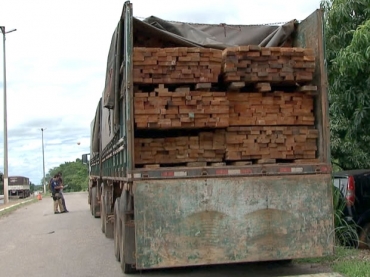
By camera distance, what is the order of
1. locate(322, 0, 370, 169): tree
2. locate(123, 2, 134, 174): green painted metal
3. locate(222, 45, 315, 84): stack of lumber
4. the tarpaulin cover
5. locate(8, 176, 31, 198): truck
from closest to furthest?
locate(123, 2, 134, 174): green painted metal, locate(222, 45, 315, 84): stack of lumber, the tarpaulin cover, locate(322, 0, 370, 169): tree, locate(8, 176, 31, 198): truck

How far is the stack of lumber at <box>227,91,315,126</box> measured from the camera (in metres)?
6.80

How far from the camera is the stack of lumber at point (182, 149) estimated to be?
6688mm

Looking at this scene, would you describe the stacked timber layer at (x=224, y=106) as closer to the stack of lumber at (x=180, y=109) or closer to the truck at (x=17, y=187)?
the stack of lumber at (x=180, y=109)

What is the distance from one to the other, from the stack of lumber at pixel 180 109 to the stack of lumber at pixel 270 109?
0.23 m

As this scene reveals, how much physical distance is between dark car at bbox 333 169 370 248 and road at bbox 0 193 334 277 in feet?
5.36

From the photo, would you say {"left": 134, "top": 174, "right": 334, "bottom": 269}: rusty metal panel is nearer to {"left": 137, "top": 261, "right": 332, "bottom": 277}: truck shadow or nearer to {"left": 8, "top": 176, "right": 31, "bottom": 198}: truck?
{"left": 137, "top": 261, "right": 332, "bottom": 277}: truck shadow

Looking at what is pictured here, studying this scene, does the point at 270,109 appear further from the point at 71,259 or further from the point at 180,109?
the point at 71,259

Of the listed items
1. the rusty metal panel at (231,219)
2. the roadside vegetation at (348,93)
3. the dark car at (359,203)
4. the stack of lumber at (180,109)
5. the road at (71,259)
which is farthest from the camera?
the dark car at (359,203)

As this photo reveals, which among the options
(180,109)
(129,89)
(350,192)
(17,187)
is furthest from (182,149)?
(17,187)


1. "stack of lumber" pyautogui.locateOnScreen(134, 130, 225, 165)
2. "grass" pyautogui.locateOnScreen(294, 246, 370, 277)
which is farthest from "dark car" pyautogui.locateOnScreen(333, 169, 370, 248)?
"stack of lumber" pyautogui.locateOnScreen(134, 130, 225, 165)

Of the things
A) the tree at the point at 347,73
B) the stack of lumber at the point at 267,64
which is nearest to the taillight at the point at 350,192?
the tree at the point at 347,73

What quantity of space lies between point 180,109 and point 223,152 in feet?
2.69

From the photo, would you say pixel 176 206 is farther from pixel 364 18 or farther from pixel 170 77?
pixel 364 18

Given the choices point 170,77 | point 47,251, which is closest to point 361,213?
point 170,77
